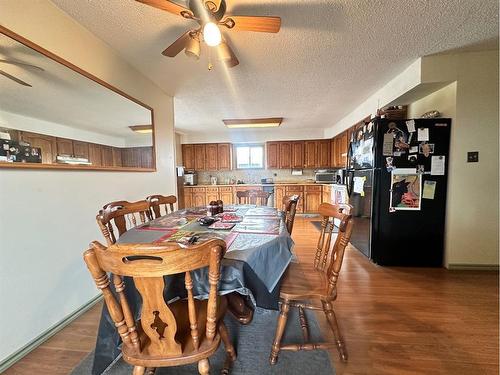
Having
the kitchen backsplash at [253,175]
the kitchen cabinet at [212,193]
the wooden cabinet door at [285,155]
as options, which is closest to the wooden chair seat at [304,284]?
the kitchen cabinet at [212,193]

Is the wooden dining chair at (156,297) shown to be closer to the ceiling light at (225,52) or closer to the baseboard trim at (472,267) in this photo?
the ceiling light at (225,52)

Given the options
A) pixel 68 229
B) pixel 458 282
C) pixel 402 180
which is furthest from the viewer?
pixel 402 180

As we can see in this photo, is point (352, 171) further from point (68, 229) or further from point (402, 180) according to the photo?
point (68, 229)

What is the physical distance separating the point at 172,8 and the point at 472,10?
2.18 m

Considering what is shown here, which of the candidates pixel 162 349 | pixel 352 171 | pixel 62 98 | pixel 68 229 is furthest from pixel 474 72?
pixel 68 229

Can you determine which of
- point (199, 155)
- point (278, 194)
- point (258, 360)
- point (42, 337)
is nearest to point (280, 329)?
point (258, 360)

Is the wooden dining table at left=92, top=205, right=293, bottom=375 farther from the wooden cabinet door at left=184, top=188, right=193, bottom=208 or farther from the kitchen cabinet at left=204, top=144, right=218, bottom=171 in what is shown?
the kitchen cabinet at left=204, top=144, right=218, bottom=171

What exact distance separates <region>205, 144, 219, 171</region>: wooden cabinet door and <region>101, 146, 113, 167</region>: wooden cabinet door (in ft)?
12.6

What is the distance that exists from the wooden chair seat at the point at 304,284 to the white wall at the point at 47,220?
63.5 inches

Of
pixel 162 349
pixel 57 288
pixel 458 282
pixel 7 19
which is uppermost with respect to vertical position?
pixel 7 19

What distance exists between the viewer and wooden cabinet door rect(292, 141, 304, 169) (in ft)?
18.7

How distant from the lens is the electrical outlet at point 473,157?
231cm

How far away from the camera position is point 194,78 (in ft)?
8.84

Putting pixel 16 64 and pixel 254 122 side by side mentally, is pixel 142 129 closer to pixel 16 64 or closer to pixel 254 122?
pixel 16 64
